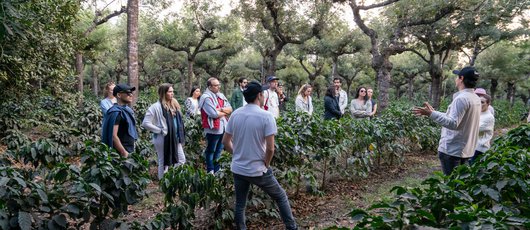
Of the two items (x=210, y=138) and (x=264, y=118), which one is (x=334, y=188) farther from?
(x=264, y=118)

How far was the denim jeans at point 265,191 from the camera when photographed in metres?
3.63

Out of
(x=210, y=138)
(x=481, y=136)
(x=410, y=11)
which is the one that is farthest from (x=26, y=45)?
(x=410, y=11)

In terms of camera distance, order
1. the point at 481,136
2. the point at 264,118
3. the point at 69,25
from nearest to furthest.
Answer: the point at 264,118, the point at 481,136, the point at 69,25

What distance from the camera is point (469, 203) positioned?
1977 mm

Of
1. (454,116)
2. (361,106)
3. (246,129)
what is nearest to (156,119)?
(246,129)

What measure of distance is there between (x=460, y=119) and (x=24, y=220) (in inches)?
159

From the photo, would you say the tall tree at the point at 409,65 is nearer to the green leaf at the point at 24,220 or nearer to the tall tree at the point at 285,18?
the tall tree at the point at 285,18

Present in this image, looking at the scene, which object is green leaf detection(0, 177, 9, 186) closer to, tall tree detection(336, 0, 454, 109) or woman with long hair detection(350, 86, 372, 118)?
woman with long hair detection(350, 86, 372, 118)

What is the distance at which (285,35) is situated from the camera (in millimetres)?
17469

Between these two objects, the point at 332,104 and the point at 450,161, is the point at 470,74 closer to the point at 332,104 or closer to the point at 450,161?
the point at 450,161

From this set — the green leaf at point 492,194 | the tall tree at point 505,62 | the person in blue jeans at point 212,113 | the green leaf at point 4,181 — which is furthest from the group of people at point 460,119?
the tall tree at point 505,62

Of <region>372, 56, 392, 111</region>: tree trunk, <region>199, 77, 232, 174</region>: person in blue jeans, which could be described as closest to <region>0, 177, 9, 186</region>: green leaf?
<region>199, 77, 232, 174</region>: person in blue jeans

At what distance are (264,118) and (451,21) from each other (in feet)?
51.7

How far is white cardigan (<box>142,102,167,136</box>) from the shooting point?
5000 millimetres
